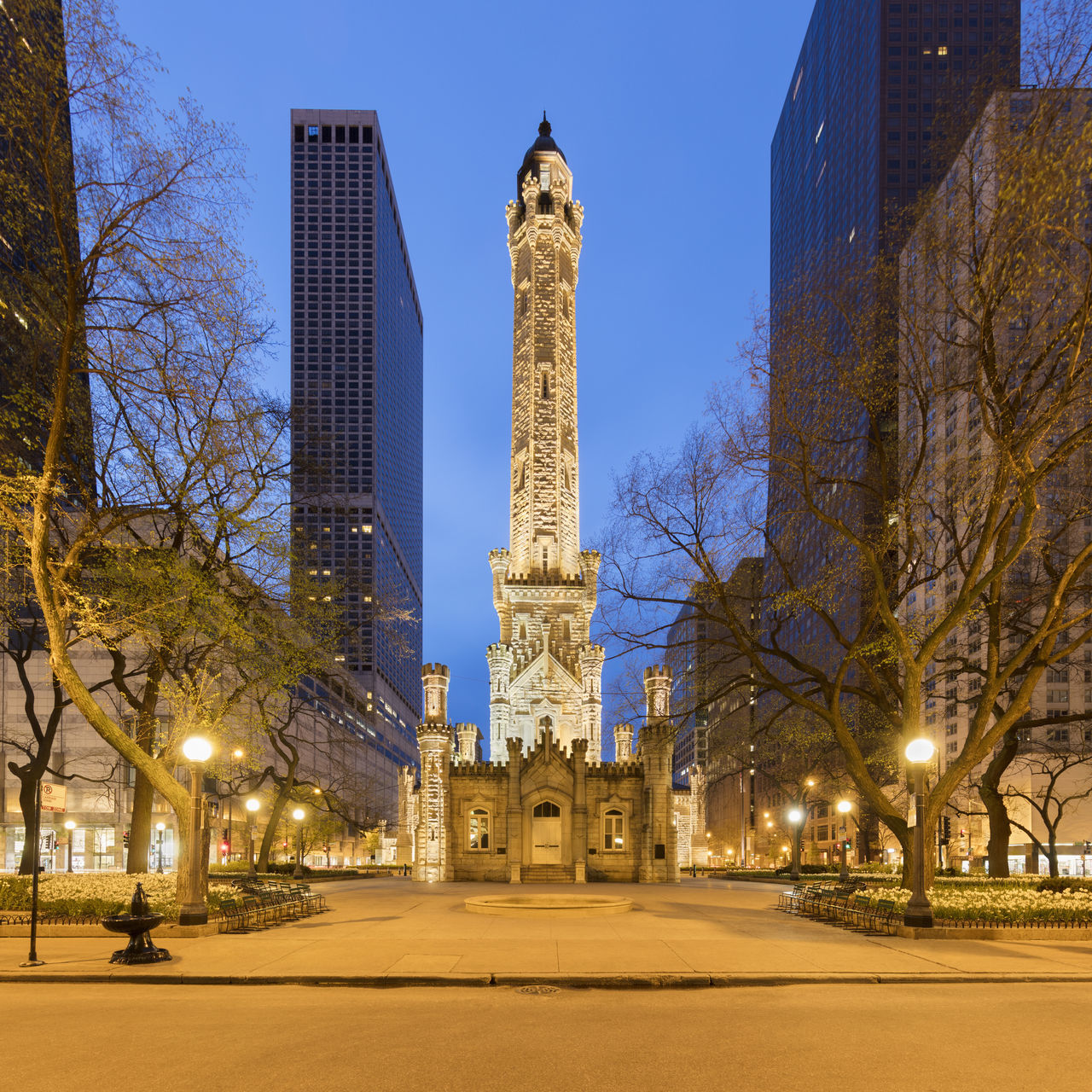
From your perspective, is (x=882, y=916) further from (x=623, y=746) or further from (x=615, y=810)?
(x=623, y=746)

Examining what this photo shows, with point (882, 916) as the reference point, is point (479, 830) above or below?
below

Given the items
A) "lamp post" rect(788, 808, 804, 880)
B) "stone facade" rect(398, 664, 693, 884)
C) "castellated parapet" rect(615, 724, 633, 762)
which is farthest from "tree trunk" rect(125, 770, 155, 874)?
"castellated parapet" rect(615, 724, 633, 762)

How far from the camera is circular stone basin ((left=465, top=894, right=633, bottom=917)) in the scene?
2353 centimetres

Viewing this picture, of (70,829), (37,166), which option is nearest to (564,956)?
(37,166)

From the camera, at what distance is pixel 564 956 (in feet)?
50.7

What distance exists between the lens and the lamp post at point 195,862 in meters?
17.6

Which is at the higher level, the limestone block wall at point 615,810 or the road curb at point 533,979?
the road curb at point 533,979

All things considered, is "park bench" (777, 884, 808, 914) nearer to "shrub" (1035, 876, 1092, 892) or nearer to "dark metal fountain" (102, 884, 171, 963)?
"shrub" (1035, 876, 1092, 892)

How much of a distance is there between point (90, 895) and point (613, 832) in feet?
87.5

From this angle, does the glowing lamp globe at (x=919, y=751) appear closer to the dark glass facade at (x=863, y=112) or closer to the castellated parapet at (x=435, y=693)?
the castellated parapet at (x=435, y=693)

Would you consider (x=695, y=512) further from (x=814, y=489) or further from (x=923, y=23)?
(x=923, y=23)

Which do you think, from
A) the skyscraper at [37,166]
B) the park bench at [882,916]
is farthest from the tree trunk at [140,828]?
the park bench at [882,916]

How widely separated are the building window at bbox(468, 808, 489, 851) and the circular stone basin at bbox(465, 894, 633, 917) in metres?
17.0

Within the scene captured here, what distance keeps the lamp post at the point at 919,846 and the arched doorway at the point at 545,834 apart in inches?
993
